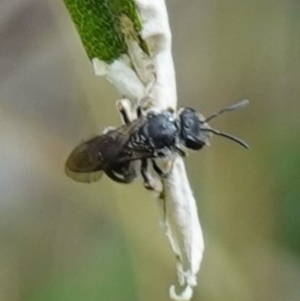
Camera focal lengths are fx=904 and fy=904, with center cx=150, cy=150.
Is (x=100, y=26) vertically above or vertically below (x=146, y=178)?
above

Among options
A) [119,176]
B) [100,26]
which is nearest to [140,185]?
[119,176]

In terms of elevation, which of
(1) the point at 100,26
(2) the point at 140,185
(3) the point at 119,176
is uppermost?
(1) the point at 100,26

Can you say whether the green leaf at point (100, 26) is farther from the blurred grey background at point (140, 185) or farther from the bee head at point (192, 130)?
the blurred grey background at point (140, 185)

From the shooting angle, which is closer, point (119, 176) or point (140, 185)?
point (119, 176)

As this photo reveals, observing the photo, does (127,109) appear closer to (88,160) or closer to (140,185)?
(88,160)

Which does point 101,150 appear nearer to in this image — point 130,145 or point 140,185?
point 130,145

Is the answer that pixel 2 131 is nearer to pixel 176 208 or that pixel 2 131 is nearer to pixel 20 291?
pixel 20 291

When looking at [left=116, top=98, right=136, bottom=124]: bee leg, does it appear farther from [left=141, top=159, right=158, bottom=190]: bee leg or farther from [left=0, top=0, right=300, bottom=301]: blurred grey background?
[left=0, top=0, right=300, bottom=301]: blurred grey background

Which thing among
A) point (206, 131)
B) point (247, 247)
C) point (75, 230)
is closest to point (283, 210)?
point (247, 247)
